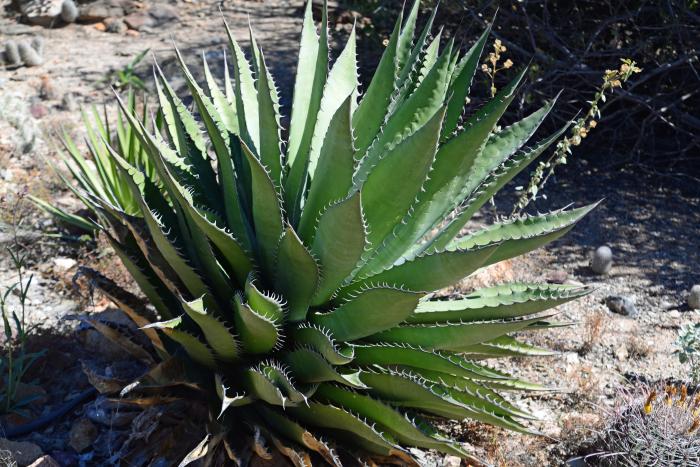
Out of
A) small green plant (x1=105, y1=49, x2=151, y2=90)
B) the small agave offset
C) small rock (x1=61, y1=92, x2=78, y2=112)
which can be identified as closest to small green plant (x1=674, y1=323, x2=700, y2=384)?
the small agave offset

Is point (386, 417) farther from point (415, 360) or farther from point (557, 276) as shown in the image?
point (557, 276)

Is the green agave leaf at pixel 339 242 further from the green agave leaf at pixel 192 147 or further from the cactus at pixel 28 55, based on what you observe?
the cactus at pixel 28 55

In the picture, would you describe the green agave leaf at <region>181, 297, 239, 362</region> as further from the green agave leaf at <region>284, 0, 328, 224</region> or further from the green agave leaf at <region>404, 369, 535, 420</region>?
the green agave leaf at <region>404, 369, 535, 420</region>

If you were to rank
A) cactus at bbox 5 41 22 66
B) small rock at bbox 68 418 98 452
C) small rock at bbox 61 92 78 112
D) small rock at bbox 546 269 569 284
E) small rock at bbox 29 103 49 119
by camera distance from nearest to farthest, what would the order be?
1. small rock at bbox 68 418 98 452
2. small rock at bbox 546 269 569 284
3. small rock at bbox 29 103 49 119
4. small rock at bbox 61 92 78 112
5. cactus at bbox 5 41 22 66

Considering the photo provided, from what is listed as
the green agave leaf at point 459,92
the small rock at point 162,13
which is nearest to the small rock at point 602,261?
the green agave leaf at point 459,92

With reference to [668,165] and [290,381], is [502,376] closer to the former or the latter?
[290,381]

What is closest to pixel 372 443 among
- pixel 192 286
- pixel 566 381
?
pixel 192 286
